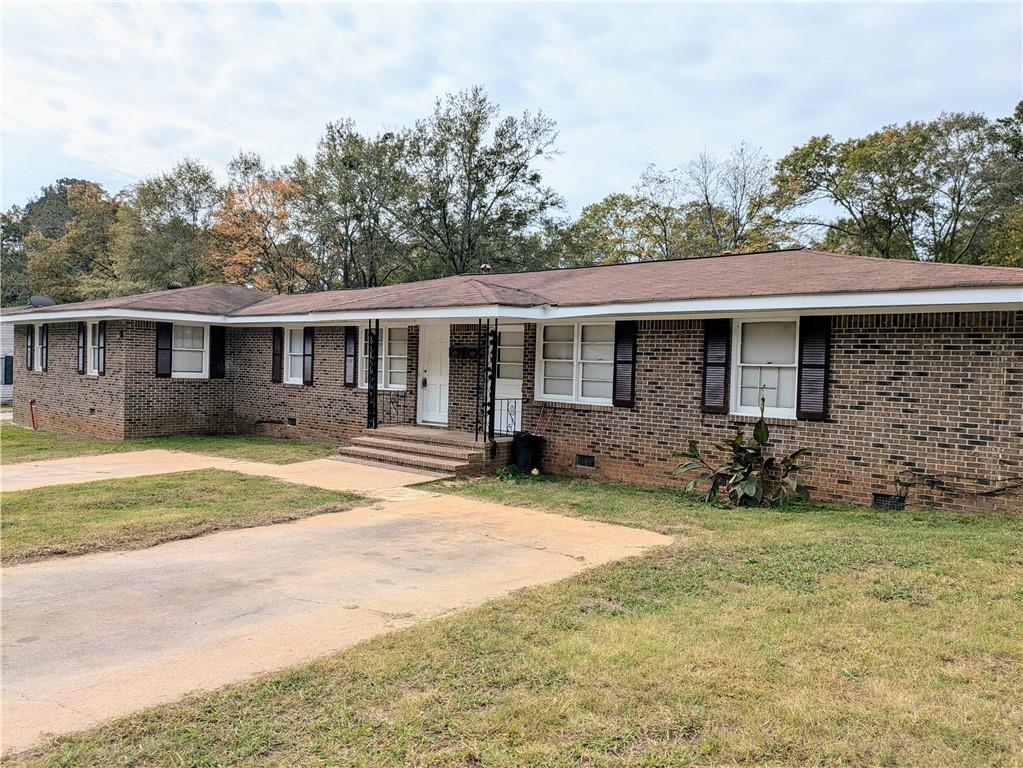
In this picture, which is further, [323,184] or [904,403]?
[323,184]

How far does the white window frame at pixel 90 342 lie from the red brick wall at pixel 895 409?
13.5 m

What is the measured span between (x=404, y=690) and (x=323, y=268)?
3453cm

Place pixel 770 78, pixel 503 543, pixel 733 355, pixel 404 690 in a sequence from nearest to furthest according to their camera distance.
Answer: pixel 404 690 → pixel 503 543 → pixel 733 355 → pixel 770 78

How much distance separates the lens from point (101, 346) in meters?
16.7

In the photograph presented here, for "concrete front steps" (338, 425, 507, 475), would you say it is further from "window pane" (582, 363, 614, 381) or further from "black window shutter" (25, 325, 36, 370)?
"black window shutter" (25, 325, 36, 370)

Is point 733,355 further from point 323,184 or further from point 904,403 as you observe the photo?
point 323,184

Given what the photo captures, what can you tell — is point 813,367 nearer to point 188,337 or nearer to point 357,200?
point 188,337

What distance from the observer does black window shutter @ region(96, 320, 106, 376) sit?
54.3 ft

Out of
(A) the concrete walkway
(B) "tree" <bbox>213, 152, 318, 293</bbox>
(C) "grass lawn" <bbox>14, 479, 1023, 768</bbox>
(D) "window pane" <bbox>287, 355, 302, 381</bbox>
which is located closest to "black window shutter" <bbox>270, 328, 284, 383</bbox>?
(D) "window pane" <bbox>287, 355, 302, 381</bbox>

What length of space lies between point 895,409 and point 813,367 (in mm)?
1091

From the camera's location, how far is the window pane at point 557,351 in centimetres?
1208

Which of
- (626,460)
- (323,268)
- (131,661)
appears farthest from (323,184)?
(131,661)

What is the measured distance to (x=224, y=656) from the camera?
4.14 m

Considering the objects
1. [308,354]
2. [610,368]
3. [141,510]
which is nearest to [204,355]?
[308,354]
